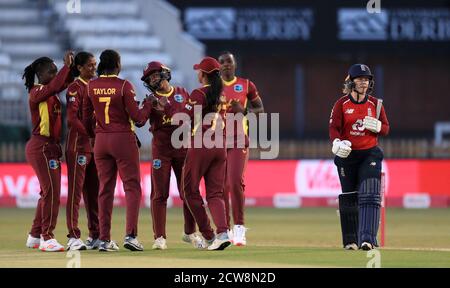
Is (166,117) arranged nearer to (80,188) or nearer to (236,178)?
(80,188)

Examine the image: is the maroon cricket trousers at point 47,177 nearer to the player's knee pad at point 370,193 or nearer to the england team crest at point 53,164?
the england team crest at point 53,164

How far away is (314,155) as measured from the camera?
29.4 metres

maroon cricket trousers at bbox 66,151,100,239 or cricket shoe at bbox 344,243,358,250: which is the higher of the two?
maroon cricket trousers at bbox 66,151,100,239

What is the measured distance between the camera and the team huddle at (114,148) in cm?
1486

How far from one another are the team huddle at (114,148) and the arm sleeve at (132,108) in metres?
0.01

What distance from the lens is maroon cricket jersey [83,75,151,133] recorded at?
14.8m

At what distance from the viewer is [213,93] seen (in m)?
14.8

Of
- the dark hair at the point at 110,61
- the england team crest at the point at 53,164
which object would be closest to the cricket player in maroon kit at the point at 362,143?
the dark hair at the point at 110,61

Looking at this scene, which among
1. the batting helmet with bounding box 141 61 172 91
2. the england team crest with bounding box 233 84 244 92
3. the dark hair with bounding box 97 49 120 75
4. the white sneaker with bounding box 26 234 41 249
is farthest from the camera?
the england team crest with bounding box 233 84 244 92

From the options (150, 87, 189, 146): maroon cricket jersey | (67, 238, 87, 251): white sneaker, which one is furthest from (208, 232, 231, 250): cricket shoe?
(67, 238, 87, 251): white sneaker

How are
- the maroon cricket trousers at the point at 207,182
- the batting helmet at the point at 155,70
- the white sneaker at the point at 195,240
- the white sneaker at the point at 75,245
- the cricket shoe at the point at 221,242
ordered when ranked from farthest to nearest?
the white sneaker at the point at 195,240, the white sneaker at the point at 75,245, the batting helmet at the point at 155,70, the cricket shoe at the point at 221,242, the maroon cricket trousers at the point at 207,182

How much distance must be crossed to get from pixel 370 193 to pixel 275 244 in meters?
2.63

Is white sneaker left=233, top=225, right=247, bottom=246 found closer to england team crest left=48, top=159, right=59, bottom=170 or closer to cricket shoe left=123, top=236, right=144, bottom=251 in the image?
cricket shoe left=123, top=236, right=144, bottom=251

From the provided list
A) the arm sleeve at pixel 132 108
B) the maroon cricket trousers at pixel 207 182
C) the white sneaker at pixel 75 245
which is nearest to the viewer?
the arm sleeve at pixel 132 108
